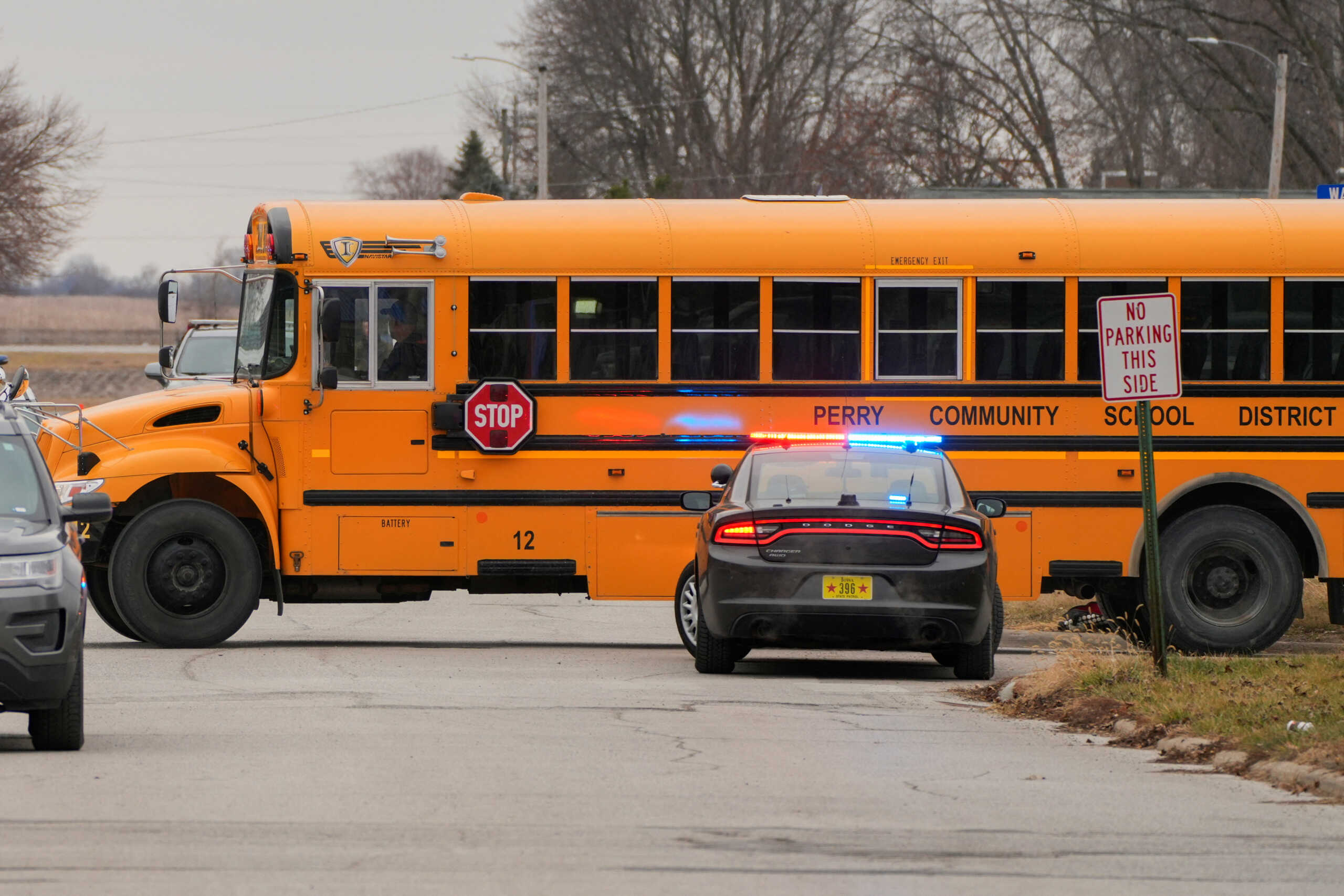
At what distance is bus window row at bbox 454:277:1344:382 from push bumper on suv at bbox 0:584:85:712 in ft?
19.3

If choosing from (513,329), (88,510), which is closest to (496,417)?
(513,329)

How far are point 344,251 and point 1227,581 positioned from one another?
22.5ft

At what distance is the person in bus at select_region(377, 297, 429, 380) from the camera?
14.8 metres

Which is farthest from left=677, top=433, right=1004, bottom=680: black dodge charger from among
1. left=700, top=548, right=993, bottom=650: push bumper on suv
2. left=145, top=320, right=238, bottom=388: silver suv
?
left=145, top=320, right=238, bottom=388: silver suv

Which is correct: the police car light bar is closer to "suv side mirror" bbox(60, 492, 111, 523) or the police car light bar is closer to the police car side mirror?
the police car side mirror

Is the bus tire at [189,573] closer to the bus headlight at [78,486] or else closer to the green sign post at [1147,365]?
the bus headlight at [78,486]

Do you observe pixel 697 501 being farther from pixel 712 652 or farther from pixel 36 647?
pixel 36 647

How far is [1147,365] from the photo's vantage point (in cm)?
1152

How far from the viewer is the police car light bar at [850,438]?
14297mm

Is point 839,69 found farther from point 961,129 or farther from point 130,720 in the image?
point 130,720

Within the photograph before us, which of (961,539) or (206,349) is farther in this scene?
(206,349)

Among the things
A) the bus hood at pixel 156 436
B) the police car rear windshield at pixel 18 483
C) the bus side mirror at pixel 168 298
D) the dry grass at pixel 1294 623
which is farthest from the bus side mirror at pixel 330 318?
the dry grass at pixel 1294 623

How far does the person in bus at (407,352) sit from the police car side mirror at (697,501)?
2.60m

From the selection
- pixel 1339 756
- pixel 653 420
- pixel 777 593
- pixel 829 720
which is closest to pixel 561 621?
pixel 653 420
